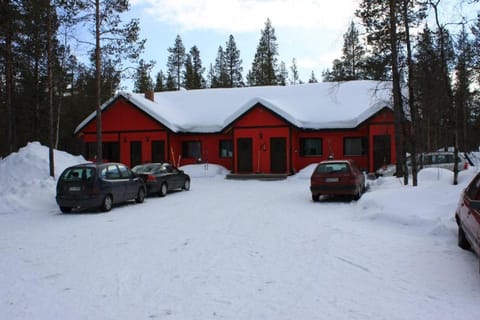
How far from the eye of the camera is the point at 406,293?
514 cm

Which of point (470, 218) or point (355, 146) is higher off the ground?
point (355, 146)

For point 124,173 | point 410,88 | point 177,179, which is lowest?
point 177,179

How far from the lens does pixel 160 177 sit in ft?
55.0

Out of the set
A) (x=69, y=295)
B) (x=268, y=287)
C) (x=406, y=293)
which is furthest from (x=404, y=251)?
(x=69, y=295)

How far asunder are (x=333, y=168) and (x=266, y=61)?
136 ft

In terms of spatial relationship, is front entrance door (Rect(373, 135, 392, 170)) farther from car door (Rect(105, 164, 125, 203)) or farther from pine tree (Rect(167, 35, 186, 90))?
pine tree (Rect(167, 35, 186, 90))

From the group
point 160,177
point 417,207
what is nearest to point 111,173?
point 160,177

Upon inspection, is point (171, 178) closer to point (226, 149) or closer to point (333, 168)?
point (333, 168)

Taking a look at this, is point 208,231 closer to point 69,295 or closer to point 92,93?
point 69,295

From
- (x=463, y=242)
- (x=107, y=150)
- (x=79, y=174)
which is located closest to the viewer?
(x=463, y=242)

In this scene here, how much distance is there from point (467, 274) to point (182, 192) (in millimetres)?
13715

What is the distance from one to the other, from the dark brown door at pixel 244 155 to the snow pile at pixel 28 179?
1025cm

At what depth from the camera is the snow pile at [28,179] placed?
13.5 metres

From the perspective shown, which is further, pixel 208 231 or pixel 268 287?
pixel 208 231
